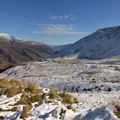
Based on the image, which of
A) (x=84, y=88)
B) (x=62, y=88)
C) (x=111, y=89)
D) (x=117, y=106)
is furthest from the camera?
(x=62, y=88)

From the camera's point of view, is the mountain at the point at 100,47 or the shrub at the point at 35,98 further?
the mountain at the point at 100,47

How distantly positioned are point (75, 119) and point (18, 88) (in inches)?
284

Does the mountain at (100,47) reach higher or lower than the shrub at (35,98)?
higher

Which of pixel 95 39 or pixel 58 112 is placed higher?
pixel 95 39

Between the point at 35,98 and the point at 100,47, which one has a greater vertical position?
the point at 100,47

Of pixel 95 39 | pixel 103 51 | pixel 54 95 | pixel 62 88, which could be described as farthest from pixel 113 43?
pixel 54 95

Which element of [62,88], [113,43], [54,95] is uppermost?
[113,43]

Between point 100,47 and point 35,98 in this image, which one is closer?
point 35,98

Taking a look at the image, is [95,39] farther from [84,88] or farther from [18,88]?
[18,88]

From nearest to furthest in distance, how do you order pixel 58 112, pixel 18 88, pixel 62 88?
pixel 58 112 → pixel 18 88 → pixel 62 88

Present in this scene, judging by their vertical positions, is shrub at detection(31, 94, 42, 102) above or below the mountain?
below

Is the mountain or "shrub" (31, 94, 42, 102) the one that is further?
the mountain

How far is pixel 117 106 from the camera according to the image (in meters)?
7.88

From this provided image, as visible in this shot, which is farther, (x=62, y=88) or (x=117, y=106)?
(x=62, y=88)
